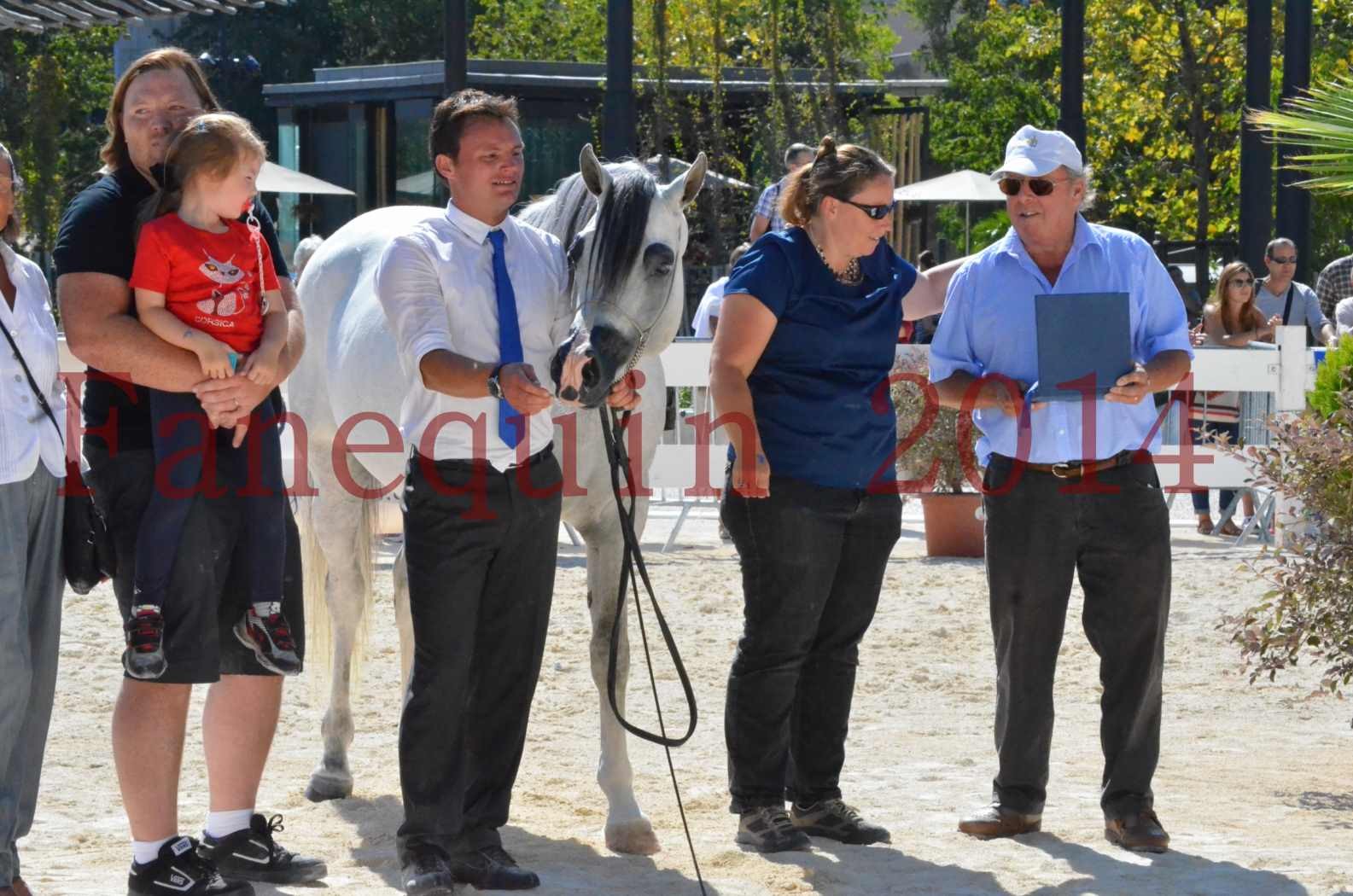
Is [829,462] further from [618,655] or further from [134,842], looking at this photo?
[134,842]

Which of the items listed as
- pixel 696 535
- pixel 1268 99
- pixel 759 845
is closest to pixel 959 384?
pixel 759 845

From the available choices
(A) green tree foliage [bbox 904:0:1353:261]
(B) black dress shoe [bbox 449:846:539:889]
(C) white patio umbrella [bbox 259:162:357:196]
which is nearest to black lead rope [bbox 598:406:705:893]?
(B) black dress shoe [bbox 449:846:539:889]

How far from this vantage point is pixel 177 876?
153 inches

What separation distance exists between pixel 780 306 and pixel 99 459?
1.70 m

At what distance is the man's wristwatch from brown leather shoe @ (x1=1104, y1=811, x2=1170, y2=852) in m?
2.08

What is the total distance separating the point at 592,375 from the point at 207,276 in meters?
0.87

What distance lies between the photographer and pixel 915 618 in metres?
7.95

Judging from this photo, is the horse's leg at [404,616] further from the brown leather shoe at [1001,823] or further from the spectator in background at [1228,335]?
the spectator in background at [1228,335]

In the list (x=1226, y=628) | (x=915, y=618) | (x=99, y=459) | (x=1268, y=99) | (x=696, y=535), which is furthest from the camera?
(x=1268, y=99)

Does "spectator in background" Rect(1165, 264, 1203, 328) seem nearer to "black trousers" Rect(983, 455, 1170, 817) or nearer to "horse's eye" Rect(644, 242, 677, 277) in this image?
"black trousers" Rect(983, 455, 1170, 817)

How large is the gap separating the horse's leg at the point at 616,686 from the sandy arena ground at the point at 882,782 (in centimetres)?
6

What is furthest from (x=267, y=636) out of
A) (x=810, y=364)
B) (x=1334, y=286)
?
(x=1334, y=286)

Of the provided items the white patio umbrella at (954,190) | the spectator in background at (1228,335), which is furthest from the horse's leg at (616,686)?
the white patio umbrella at (954,190)

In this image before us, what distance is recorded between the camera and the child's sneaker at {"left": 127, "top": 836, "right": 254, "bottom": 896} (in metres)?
3.89
